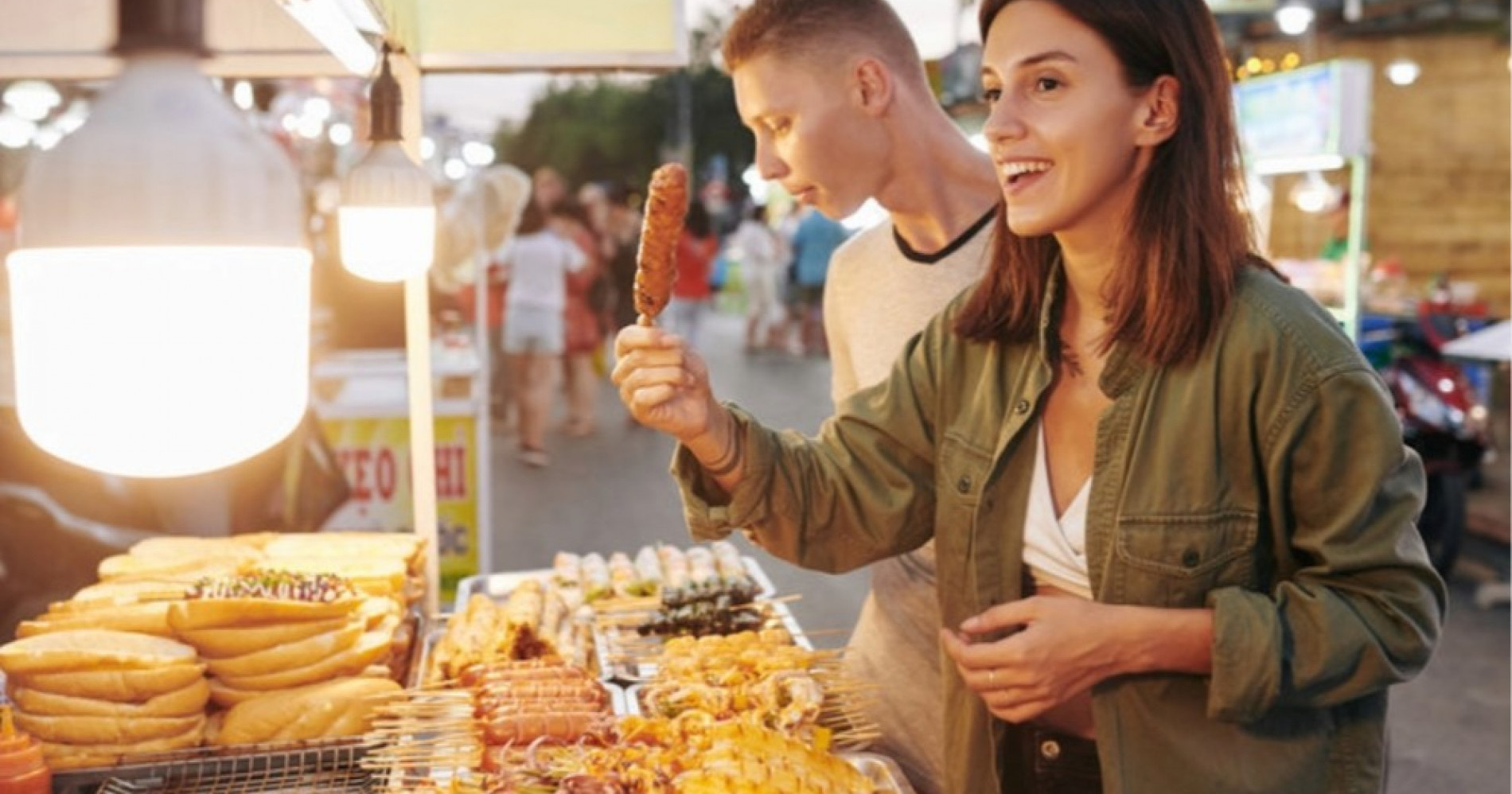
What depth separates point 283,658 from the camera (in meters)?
3.06

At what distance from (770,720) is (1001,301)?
1.08 meters

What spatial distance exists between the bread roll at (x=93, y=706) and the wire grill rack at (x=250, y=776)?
12 centimetres

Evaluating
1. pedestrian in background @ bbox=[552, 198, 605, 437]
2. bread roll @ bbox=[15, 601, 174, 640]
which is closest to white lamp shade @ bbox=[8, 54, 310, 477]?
bread roll @ bbox=[15, 601, 174, 640]

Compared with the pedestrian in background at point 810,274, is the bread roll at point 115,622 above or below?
below

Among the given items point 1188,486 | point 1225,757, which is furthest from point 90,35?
point 1225,757

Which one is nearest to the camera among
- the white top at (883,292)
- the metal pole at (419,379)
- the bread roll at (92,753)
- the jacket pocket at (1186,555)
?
the jacket pocket at (1186,555)

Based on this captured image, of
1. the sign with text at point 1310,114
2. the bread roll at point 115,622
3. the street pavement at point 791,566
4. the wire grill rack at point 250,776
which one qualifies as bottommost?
the street pavement at point 791,566

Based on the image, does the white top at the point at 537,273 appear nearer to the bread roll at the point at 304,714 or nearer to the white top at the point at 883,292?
the white top at the point at 883,292

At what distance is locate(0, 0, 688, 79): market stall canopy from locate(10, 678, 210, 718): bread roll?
1.58 metres

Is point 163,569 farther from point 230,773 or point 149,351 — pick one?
point 149,351

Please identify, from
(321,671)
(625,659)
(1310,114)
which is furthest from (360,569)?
(1310,114)

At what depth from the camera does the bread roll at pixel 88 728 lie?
2781 mm

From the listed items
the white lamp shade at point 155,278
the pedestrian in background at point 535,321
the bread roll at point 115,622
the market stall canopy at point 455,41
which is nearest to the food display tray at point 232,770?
the bread roll at point 115,622

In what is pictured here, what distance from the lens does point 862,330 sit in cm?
381
